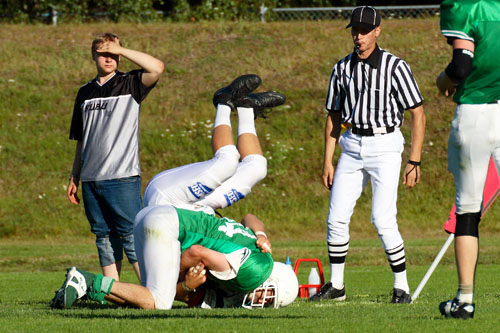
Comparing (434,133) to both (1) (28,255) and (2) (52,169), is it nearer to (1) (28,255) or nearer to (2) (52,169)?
(2) (52,169)

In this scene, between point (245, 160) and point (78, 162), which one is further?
point (78, 162)

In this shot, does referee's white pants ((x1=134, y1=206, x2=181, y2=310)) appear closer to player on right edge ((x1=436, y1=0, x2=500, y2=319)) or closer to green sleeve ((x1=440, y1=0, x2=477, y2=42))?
player on right edge ((x1=436, y1=0, x2=500, y2=319))

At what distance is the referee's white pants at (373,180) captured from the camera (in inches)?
305

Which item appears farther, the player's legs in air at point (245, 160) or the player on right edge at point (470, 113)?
the player's legs in air at point (245, 160)

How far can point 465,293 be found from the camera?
5.52m

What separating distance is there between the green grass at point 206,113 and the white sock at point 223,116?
1027cm

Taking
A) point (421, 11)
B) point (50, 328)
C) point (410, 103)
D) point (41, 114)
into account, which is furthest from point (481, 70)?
point (421, 11)

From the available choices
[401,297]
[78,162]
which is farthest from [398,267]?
[78,162]

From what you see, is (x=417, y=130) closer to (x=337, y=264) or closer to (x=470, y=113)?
(x=337, y=264)

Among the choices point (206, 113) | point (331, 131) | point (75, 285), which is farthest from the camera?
point (206, 113)

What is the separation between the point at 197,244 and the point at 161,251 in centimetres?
39

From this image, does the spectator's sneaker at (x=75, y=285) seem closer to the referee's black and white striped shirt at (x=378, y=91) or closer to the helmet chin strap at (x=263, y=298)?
the helmet chin strap at (x=263, y=298)

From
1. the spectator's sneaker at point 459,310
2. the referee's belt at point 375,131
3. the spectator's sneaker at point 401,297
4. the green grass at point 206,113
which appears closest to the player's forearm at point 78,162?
the referee's belt at point 375,131

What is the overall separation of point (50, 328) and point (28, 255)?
34.2 ft
